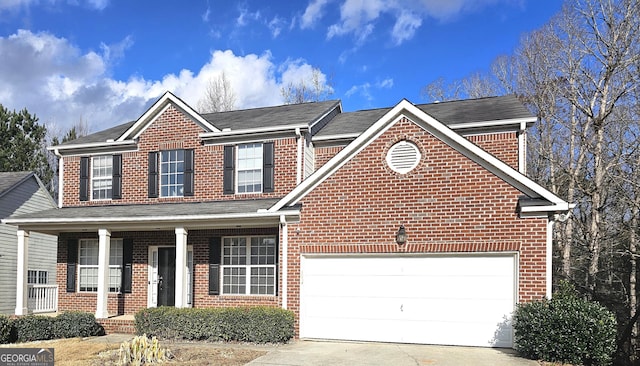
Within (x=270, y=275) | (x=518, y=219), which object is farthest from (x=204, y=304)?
(x=518, y=219)

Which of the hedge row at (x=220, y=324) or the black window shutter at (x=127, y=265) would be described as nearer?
the hedge row at (x=220, y=324)

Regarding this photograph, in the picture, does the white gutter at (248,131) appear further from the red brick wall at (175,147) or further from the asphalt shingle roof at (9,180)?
the asphalt shingle roof at (9,180)

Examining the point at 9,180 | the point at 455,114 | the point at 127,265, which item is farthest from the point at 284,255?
the point at 9,180

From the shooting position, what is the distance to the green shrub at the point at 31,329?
13758mm

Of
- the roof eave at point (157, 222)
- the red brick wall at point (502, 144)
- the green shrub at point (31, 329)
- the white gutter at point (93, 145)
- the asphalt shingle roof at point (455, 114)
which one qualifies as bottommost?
the green shrub at point (31, 329)

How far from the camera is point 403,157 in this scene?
39.9ft

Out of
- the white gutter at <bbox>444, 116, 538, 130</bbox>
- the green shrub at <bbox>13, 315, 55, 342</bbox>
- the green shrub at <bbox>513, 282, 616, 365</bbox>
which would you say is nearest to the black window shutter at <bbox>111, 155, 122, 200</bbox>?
the green shrub at <bbox>13, 315, 55, 342</bbox>

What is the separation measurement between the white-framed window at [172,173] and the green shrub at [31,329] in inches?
190

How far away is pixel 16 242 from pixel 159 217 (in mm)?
10899

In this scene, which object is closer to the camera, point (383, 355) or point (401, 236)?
point (383, 355)

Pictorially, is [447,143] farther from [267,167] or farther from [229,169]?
[229,169]

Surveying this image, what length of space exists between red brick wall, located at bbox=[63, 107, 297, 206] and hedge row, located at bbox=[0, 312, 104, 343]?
414 centimetres

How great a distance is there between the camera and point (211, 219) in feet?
45.6

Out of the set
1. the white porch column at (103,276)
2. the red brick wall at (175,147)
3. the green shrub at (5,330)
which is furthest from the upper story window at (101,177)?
the green shrub at (5,330)
